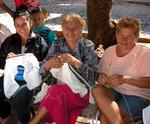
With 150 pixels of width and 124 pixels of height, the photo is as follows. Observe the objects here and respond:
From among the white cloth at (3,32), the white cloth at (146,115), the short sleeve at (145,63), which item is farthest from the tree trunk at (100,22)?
the white cloth at (146,115)

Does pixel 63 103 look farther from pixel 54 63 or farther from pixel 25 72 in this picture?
pixel 25 72

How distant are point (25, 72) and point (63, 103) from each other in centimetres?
52

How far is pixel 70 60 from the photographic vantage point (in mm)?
3459

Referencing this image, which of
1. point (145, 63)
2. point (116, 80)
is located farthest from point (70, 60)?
point (145, 63)

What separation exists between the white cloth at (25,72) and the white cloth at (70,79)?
0.23m

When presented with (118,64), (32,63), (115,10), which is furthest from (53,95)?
(115,10)

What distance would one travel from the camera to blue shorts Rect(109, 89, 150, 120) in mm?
3283

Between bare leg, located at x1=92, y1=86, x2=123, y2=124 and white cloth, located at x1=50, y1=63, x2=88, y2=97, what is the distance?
0.23 meters

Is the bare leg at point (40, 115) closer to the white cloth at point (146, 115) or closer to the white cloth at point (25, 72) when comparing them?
the white cloth at point (25, 72)

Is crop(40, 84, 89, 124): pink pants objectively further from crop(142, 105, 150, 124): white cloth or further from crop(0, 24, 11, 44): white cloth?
crop(0, 24, 11, 44): white cloth

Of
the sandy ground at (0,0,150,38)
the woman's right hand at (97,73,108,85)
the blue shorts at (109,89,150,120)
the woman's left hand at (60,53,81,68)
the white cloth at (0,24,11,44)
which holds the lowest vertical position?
the sandy ground at (0,0,150,38)

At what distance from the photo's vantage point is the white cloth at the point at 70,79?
141 inches

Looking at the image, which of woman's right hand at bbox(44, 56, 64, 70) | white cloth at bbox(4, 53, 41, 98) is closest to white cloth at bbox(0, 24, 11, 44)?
white cloth at bbox(4, 53, 41, 98)

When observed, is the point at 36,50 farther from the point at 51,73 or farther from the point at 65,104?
the point at 65,104
